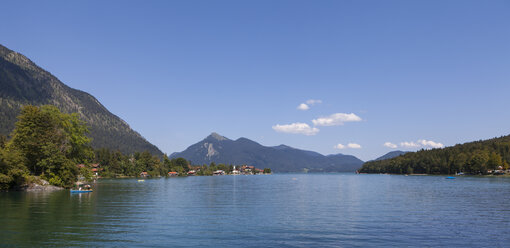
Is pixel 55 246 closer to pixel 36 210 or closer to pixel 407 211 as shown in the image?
pixel 36 210

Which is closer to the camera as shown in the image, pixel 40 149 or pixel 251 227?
pixel 251 227

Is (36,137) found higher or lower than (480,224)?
higher

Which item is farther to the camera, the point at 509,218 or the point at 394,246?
the point at 509,218

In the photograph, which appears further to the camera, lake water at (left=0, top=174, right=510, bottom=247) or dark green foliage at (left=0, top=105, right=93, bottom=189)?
dark green foliage at (left=0, top=105, right=93, bottom=189)

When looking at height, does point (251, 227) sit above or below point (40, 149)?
below

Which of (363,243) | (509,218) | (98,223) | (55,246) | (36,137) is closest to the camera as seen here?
(55,246)

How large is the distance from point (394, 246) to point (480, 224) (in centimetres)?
1938

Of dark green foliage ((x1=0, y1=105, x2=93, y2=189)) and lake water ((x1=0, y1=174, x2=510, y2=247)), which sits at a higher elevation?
dark green foliage ((x1=0, y1=105, x2=93, y2=189))

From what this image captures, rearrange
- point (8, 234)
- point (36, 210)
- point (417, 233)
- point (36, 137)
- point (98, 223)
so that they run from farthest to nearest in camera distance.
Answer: point (36, 137) → point (36, 210) → point (98, 223) → point (417, 233) → point (8, 234)

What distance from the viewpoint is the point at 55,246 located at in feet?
98.0

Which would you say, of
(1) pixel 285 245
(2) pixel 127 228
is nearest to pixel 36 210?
(2) pixel 127 228

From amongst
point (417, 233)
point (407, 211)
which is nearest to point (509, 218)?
point (407, 211)

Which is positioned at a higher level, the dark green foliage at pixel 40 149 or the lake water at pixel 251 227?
the dark green foliage at pixel 40 149

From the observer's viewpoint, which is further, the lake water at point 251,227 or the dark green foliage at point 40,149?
the dark green foliage at point 40,149
